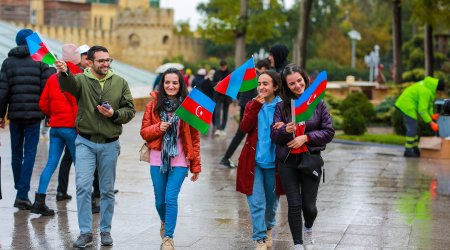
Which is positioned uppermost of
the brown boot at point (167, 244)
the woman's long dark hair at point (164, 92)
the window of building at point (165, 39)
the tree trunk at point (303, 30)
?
the window of building at point (165, 39)

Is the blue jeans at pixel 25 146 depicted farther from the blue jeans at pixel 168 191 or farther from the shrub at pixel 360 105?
the shrub at pixel 360 105

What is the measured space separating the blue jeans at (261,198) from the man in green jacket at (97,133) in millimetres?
1197

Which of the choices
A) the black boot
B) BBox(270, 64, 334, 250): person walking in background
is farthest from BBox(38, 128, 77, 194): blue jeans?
BBox(270, 64, 334, 250): person walking in background

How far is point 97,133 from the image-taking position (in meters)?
8.42

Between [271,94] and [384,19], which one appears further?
[384,19]

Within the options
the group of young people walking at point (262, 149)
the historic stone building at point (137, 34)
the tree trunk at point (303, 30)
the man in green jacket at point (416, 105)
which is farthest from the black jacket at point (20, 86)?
the historic stone building at point (137, 34)

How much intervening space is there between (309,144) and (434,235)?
6.34 feet

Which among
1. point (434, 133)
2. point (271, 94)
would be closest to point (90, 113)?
point (271, 94)

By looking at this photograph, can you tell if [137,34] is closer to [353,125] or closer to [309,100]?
[353,125]

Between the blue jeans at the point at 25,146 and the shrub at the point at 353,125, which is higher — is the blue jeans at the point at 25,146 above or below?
above

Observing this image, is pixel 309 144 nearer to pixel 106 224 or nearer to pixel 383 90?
pixel 106 224

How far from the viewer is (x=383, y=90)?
120 feet

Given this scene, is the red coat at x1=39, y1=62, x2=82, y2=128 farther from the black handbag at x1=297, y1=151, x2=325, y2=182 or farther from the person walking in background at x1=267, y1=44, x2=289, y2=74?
the black handbag at x1=297, y1=151, x2=325, y2=182

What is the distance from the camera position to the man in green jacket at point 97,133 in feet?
27.5
